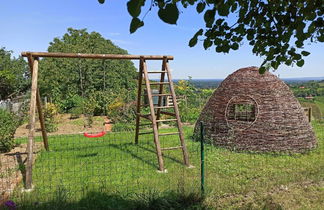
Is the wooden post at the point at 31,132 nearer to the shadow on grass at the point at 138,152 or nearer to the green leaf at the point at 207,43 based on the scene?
the shadow on grass at the point at 138,152

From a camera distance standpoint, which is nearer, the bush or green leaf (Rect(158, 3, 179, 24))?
green leaf (Rect(158, 3, 179, 24))

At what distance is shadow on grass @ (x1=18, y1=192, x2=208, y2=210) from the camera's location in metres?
3.71

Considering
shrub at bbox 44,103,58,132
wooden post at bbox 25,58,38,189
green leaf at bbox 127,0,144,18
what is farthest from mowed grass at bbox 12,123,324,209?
shrub at bbox 44,103,58,132

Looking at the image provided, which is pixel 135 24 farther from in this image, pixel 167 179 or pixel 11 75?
pixel 11 75

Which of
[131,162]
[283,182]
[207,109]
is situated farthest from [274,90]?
[131,162]

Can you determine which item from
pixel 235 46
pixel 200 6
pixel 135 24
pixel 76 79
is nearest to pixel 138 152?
pixel 235 46

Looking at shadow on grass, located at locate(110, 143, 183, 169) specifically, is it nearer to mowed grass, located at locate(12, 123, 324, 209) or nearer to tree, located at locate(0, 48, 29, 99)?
mowed grass, located at locate(12, 123, 324, 209)

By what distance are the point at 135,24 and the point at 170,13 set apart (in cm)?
20

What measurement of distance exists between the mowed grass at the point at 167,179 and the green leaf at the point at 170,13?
3057mm

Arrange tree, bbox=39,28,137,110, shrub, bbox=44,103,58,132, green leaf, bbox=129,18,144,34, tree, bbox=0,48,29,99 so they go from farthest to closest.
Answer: tree, bbox=0,48,29,99, tree, bbox=39,28,137,110, shrub, bbox=44,103,58,132, green leaf, bbox=129,18,144,34

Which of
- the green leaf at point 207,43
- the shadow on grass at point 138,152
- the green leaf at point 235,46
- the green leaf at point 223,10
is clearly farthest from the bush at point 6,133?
the green leaf at point 223,10

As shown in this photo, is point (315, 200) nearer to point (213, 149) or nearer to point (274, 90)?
point (213, 149)

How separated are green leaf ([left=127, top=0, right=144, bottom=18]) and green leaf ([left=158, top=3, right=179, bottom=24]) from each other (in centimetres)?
10

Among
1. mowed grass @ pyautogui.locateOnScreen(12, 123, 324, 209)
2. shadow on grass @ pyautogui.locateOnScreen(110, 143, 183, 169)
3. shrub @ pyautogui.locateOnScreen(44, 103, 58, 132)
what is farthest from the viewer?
shrub @ pyautogui.locateOnScreen(44, 103, 58, 132)
